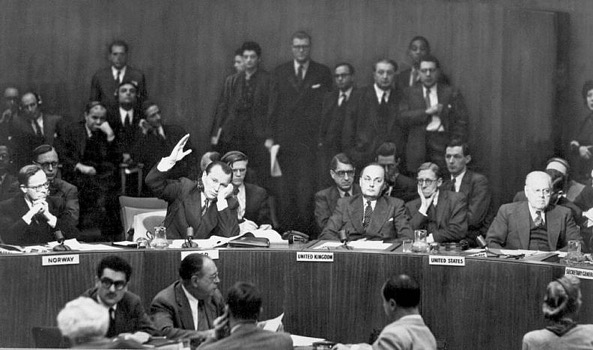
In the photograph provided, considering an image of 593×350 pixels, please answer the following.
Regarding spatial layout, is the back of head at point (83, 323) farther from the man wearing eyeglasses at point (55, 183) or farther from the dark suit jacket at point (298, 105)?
the dark suit jacket at point (298, 105)

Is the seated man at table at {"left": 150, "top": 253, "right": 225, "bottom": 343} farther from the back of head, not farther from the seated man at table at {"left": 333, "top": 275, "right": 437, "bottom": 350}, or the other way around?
the seated man at table at {"left": 333, "top": 275, "right": 437, "bottom": 350}

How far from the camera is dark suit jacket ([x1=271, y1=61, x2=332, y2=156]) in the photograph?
30.0 feet

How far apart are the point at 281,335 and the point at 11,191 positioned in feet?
14.8

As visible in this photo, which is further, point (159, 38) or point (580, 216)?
point (159, 38)

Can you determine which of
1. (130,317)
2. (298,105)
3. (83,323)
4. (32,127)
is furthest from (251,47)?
(83,323)

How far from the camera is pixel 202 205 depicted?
7395mm

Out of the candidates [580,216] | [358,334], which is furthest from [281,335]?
[580,216]

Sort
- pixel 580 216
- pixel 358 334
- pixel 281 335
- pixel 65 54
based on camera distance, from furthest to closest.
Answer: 1. pixel 65 54
2. pixel 580 216
3. pixel 358 334
4. pixel 281 335

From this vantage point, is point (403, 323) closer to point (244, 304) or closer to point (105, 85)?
point (244, 304)

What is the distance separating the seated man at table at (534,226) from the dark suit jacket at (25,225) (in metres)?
3.07

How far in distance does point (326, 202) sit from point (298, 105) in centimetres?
112

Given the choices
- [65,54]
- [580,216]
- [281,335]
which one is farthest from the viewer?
[65,54]

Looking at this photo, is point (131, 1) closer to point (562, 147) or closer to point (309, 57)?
point (309, 57)

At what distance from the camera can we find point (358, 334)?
6.20 metres
